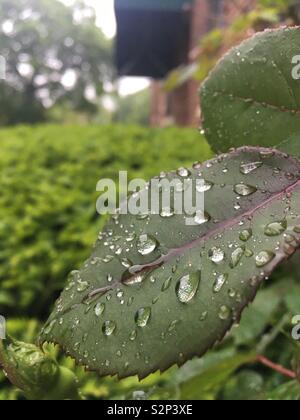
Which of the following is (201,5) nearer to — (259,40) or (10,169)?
(10,169)

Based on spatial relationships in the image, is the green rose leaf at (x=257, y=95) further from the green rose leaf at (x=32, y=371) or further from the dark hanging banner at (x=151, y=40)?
the dark hanging banner at (x=151, y=40)

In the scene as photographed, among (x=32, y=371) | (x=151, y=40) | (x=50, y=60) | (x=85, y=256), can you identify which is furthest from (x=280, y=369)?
(x=50, y=60)

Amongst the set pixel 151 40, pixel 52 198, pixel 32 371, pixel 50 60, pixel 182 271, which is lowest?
pixel 50 60

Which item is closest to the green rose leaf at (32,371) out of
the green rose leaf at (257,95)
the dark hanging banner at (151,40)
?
the green rose leaf at (257,95)

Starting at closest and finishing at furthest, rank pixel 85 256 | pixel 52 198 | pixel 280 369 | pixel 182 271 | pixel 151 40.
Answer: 1. pixel 182 271
2. pixel 280 369
3. pixel 85 256
4. pixel 52 198
5. pixel 151 40
